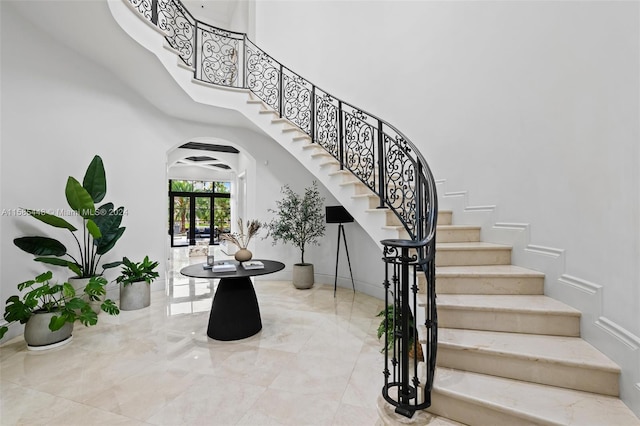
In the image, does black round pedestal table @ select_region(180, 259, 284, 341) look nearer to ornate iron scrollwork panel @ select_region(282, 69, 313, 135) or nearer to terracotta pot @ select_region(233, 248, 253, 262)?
terracotta pot @ select_region(233, 248, 253, 262)

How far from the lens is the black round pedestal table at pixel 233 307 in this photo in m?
3.18

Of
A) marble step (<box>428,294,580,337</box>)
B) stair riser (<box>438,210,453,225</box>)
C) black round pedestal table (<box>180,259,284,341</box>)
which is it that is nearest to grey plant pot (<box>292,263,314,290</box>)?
black round pedestal table (<box>180,259,284,341</box>)

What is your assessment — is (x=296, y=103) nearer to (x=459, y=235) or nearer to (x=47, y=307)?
(x=459, y=235)

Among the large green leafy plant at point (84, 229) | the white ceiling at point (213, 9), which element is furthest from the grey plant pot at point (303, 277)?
the white ceiling at point (213, 9)

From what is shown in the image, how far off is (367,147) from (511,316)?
2.59 meters

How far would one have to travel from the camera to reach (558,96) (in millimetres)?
2412

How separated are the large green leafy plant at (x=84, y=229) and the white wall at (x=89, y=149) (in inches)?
7.5

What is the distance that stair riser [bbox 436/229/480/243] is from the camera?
3.25 metres

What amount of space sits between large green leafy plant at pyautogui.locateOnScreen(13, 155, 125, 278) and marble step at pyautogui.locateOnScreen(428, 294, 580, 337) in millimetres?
3869

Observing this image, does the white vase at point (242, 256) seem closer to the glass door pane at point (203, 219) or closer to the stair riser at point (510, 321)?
the stair riser at point (510, 321)

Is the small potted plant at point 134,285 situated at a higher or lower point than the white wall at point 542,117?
lower

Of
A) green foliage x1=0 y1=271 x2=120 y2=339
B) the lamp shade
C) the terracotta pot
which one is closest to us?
green foliage x1=0 y1=271 x2=120 y2=339

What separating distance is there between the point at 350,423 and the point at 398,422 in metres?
0.42

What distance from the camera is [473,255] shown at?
2.83 metres
